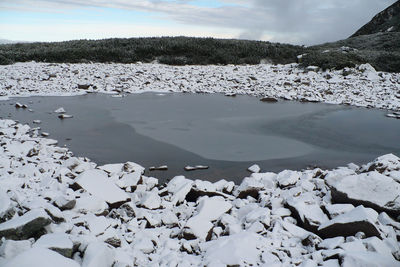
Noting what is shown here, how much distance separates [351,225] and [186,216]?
7.20 ft

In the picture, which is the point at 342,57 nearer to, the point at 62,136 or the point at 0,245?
the point at 62,136

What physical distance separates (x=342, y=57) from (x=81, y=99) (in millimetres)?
16215

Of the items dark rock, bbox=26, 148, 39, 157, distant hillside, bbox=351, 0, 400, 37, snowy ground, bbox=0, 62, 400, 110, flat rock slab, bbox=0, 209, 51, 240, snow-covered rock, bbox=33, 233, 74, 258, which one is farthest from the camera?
distant hillside, bbox=351, 0, 400, 37

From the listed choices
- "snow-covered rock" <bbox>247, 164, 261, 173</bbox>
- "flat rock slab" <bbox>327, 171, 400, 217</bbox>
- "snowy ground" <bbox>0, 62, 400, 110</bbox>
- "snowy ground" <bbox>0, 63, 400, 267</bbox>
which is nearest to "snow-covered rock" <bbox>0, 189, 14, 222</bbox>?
"snowy ground" <bbox>0, 63, 400, 267</bbox>

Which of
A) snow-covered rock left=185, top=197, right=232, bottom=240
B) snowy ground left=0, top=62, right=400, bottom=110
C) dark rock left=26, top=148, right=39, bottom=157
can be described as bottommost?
snow-covered rock left=185, top=197, right=232, bottom=240

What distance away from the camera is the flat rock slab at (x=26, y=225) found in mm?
3561

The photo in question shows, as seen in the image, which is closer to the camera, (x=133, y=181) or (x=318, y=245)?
(x=318, y=245)

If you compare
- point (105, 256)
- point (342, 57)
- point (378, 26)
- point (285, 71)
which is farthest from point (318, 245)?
point (378, 26)

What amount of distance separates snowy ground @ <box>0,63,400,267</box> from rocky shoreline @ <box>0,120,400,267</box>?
0.5 inches

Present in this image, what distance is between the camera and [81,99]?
13.2m

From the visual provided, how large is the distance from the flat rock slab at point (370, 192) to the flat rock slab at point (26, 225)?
3.97 meters

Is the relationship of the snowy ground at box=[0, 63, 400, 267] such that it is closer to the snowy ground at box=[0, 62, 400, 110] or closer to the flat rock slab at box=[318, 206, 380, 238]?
the flat rock slab at box=[318, 206, 380, 238]

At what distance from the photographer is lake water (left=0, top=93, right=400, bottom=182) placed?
283 inches

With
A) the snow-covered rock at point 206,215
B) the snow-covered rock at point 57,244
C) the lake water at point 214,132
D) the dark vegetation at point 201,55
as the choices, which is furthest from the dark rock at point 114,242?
the dark vegetation at point 201,55
